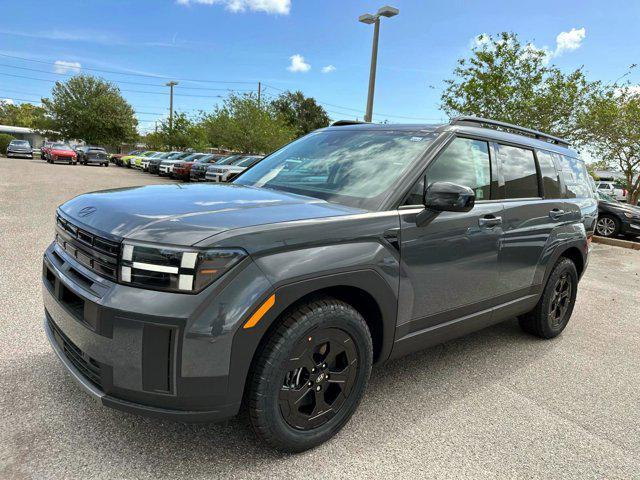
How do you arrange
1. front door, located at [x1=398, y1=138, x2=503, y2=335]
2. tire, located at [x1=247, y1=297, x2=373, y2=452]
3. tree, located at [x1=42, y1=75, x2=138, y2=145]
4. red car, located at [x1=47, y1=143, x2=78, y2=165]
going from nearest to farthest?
tire, located at [x1=247, y1=297, x2=373, y2=452] → front door, located at [x1=398, y1=138, x2=503, y2=335] → red car, located at [x1=47, y1=143, x2=78, y2=165] → tree, located at [x1=42, y1=75, x2=138, y2=145]

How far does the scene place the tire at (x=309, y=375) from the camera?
209 centimetres

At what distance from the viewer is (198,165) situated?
22688mm

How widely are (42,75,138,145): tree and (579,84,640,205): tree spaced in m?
48.9

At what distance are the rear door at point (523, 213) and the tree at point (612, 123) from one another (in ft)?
40.0

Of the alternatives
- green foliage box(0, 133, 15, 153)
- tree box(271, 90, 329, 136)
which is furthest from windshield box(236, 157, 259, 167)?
tree box(271, 90, 329, 136)

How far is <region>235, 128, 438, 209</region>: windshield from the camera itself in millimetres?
2766

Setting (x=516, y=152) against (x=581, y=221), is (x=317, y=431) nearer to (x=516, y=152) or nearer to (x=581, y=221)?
(x=516, y=152)

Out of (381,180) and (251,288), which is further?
(381,180)

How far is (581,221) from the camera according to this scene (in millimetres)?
4332

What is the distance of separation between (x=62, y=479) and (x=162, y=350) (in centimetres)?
83

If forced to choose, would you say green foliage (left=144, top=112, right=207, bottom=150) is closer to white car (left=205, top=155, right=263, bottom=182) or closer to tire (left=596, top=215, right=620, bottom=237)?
white car (left=205, top=155, right=263, bottom=182)

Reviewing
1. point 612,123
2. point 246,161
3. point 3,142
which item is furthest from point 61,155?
point 612,123

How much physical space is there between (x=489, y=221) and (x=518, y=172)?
2.49 ft

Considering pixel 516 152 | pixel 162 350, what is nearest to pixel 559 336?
pixel 516 152
